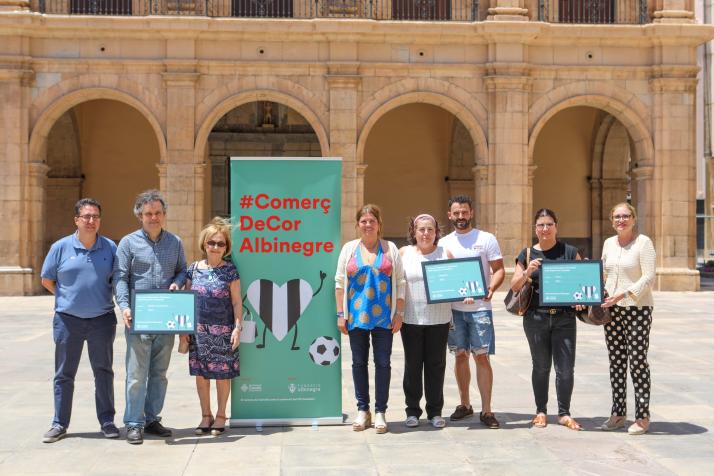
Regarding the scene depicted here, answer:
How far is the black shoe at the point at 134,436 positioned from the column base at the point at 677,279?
58.1 feet

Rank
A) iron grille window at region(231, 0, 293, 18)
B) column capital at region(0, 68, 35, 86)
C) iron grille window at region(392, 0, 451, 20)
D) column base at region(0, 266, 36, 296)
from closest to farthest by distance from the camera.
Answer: column base at region(0, 266, 36, 296), column capital at region(0, 68, 35, 86), iron grille window at region(231, 0, 293, 18), iron grille window at region(392, 0, 451, 20)

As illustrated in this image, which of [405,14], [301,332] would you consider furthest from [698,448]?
[405,14]

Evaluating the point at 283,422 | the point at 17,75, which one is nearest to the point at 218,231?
the point at 283,422

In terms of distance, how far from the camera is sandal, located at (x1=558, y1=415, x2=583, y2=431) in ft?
24.0

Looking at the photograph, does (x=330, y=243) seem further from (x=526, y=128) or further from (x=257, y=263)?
(x=526, y=128)

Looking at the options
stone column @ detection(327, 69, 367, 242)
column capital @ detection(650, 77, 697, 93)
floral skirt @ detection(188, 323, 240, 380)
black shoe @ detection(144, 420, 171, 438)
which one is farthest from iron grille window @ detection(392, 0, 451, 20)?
black shoe @ detection(144, 420, 171, 438)

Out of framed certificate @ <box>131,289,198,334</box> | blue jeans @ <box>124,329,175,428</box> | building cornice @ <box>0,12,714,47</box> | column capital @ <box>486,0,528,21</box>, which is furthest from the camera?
column capital @ <box>486,0,528,21</box>

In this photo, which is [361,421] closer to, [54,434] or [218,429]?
[218,429]

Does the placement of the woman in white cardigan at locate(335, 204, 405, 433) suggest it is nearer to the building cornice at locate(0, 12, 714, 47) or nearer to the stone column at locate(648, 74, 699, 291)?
the building cornice at locate(0, 12, 714, 47)

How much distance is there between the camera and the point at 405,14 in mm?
22969

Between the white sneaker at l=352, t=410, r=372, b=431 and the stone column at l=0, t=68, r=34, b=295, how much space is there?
15569 mm

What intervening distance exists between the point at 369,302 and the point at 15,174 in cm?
1619

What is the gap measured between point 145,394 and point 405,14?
57.7ft

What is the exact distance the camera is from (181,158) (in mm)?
21438
